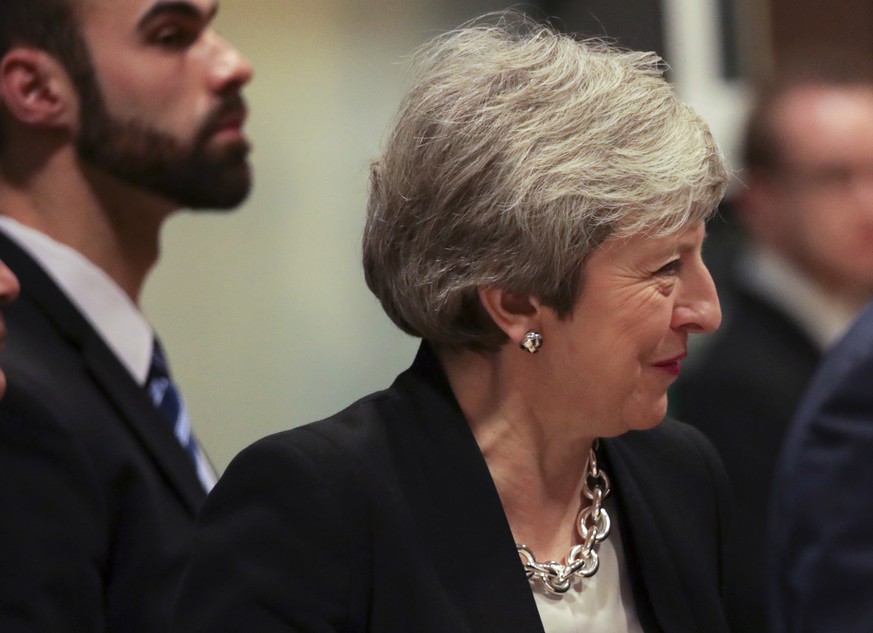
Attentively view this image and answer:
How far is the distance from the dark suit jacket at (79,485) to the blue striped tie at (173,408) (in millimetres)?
87

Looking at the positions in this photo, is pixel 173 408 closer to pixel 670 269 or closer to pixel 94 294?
pixel 94 294

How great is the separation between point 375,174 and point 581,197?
316 mm

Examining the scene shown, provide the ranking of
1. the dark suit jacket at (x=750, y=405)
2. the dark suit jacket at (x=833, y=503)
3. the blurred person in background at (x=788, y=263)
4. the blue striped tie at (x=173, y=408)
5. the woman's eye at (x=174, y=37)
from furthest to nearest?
1. the blurred person in background at (x=788, y=263)
2. the dark suit jacket at (x=750, y=405)
3. the woman's eye at (x=174, y=37)
4. the blue striped tie at (x=173, y=408)
5. the dark suit jacket at (x=833, y=503)

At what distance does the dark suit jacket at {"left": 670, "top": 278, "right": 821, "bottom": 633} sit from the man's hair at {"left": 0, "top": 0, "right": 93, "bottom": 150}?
146cm

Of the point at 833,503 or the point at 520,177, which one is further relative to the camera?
the point at 520,177

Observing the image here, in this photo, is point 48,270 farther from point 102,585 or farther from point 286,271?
point 286,271

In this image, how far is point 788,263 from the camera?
333 centimetres

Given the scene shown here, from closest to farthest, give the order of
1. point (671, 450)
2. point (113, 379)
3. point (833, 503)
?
point (833, 503) → point (671, 450) → point (113, 379)

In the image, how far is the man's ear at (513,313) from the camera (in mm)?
1794

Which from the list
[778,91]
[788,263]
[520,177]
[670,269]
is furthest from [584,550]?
[778,91]

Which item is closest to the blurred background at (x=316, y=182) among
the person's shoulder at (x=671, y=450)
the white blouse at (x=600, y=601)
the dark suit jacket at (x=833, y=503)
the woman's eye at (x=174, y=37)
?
the woman's eye at (x=174, y=37)

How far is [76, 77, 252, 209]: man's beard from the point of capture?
8.18 feet

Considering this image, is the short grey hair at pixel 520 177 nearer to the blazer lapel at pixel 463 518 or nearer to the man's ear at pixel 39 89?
the blazer lapel at pixel 463 518

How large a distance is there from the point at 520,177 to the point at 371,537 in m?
0.48
